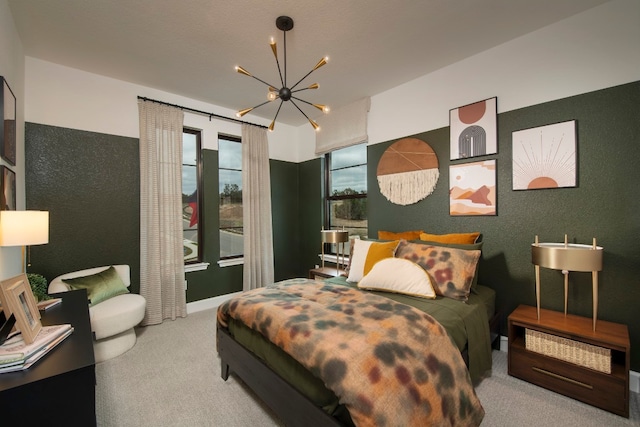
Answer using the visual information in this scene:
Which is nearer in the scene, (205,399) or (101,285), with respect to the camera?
(205,399)

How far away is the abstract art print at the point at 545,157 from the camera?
219 cm

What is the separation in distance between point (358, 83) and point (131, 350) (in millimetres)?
3803

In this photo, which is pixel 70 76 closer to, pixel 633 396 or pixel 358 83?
pixel 358 83

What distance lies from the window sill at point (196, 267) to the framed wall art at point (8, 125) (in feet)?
6.42

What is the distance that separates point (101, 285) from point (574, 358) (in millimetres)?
4035

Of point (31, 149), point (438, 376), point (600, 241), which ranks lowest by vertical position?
point (438, 376)

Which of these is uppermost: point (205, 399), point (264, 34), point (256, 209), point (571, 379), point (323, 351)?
point (264, 34)

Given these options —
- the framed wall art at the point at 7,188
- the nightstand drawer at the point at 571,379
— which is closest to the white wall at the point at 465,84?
the framed wall art at the point at 7,188

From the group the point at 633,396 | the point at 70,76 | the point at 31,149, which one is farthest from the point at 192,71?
the point at 633,396

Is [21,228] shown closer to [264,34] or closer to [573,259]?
[264,34]

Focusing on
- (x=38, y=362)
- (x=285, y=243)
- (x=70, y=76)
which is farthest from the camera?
(x=285, y=243)

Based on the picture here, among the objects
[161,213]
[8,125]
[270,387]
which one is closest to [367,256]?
[270,387]

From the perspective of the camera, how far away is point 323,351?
126 cm

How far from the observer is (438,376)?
1284 millimetres
